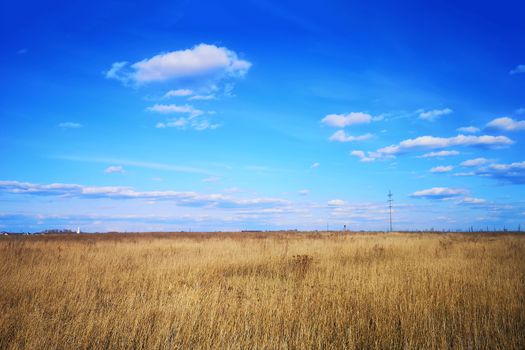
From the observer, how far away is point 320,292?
732 centimetres

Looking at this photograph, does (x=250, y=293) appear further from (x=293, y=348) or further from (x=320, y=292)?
(x=293, y=348)

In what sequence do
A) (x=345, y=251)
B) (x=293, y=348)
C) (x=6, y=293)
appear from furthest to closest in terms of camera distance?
(x=345, y=251) → (x=6, y=293) → (x=293, y=348)

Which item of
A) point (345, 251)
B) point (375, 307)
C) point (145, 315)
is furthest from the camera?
point (345, 251)

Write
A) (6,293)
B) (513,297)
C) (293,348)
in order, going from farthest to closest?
(6,293) < (513,297) < (293,348)

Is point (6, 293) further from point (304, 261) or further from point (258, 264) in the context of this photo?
point (304, 261)

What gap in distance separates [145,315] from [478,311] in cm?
593

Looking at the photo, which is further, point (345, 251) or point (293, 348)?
point (345, 251)

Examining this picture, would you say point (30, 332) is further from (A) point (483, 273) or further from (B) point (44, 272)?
(A) point (483, 273)

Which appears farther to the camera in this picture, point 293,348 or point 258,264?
point 258,264

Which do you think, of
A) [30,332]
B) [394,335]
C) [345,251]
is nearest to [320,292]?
[394,335]

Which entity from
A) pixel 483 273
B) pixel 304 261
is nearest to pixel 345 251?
pixel 304 261

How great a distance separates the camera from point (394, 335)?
16.7 ft

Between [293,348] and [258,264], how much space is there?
308 inches

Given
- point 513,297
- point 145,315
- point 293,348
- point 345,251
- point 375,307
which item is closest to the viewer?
point 293,348
